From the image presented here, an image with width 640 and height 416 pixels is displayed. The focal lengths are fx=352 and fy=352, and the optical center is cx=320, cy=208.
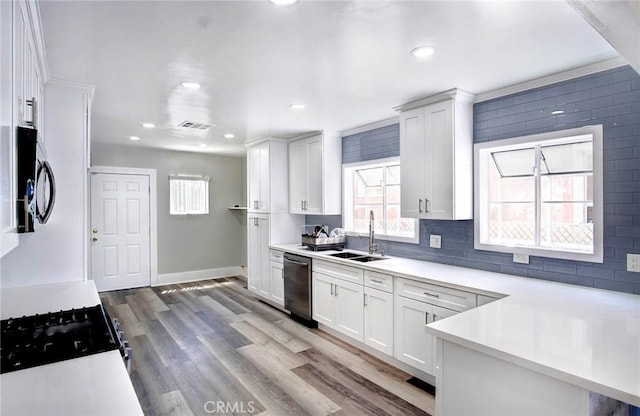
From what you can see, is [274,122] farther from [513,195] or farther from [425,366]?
[425,366]

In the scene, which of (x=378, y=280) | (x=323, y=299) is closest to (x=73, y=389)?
(x=378, y=280)

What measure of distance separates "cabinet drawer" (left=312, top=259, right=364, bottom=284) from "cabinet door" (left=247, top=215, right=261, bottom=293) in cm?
154

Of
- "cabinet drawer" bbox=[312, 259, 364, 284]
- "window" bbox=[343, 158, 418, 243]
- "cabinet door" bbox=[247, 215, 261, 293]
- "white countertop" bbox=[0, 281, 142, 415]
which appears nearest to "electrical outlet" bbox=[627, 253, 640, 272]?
"window" bbox=[343, 158, 418, 243]

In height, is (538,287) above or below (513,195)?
below

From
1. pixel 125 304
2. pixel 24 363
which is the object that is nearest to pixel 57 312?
pixel 24 363

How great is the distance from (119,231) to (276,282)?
3105 mm

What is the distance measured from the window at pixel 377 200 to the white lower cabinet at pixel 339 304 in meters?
0.79

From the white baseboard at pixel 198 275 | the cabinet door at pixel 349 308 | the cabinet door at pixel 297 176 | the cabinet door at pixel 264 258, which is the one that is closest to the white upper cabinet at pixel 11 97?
the cabinet door at pixel 349 308

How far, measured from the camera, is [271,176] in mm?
5156

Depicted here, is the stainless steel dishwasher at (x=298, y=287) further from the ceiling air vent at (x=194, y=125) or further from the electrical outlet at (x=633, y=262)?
the electrical outlet at (x=633, y=262)

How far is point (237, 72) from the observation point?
2.61 m

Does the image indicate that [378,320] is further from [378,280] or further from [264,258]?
[264,258]

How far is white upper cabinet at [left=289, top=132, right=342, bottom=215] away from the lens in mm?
4621

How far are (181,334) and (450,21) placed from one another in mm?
4017
